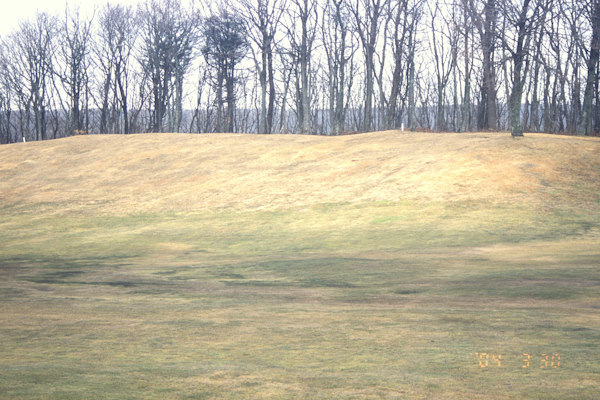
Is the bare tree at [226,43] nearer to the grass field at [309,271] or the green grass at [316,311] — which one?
the grass field at [309,271]

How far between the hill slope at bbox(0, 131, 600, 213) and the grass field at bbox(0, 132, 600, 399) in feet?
0.38

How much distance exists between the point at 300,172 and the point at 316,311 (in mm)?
15146

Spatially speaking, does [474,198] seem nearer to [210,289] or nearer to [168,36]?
[210,289]

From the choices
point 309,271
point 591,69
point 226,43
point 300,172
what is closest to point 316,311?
point 309,271

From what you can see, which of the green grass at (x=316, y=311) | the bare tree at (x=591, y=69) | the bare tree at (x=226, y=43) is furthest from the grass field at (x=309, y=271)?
the bare tree at (x=226, y=43)

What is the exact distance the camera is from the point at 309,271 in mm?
9766

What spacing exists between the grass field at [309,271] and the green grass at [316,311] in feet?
0.09

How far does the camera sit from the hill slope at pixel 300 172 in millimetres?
17312

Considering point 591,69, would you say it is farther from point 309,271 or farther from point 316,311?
point 316,311

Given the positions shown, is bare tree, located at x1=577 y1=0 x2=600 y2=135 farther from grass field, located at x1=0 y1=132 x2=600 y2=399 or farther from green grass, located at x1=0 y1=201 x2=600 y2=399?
green grass, located at x1=0 y1=201 x2=600 y2=399

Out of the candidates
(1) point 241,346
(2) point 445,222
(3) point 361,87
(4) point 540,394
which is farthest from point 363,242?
(3) point 361,87

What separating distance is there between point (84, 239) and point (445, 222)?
8514 millimetres

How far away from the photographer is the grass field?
373 centimetres

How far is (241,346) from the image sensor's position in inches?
178
